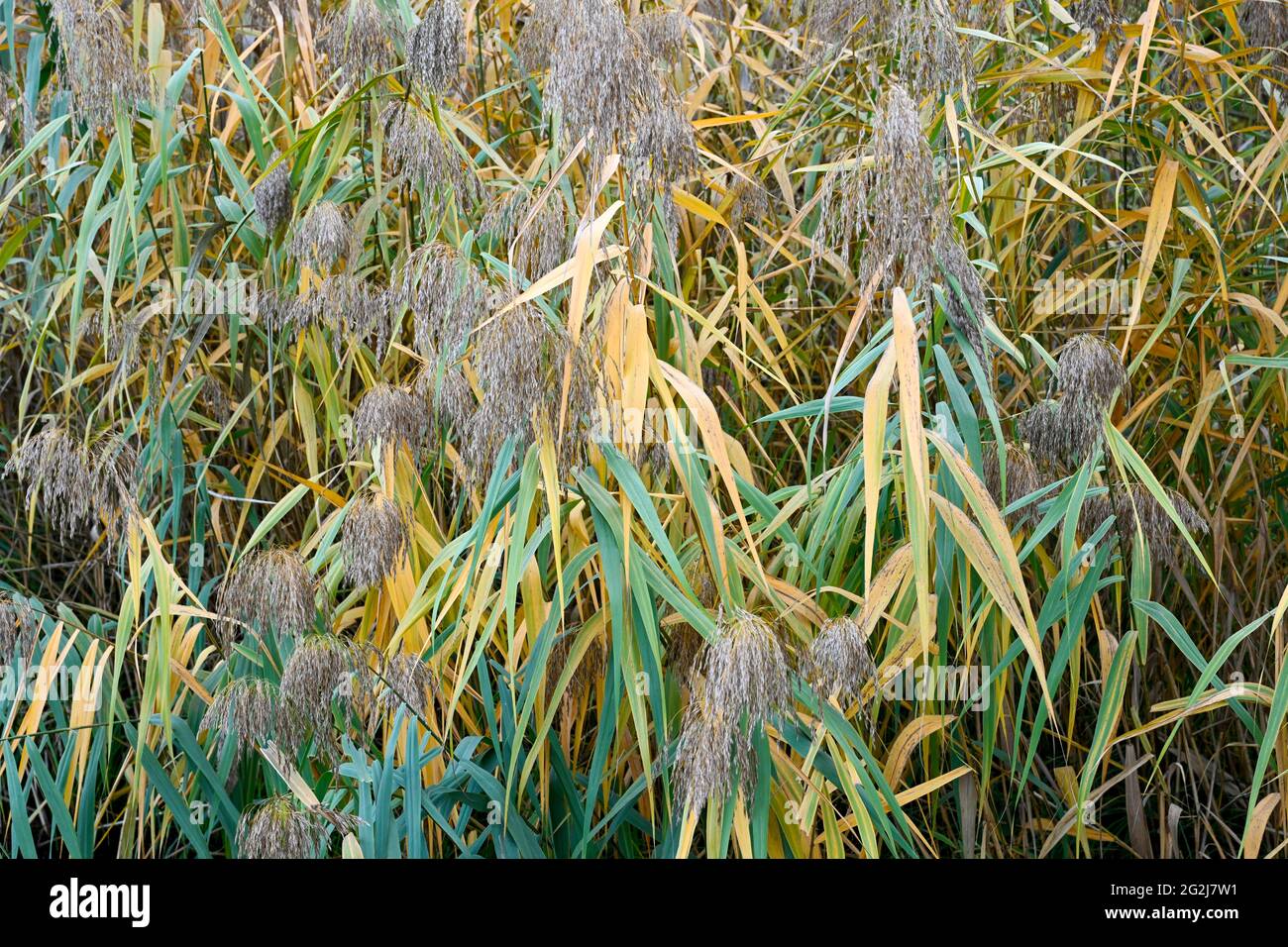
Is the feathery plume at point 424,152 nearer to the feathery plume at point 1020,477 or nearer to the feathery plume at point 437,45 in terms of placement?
the feathery plume at point 437,45

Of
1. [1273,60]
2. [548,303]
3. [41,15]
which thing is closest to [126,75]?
[41,15]

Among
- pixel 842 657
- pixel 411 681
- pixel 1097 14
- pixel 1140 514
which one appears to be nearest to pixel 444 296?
pixel 411 681

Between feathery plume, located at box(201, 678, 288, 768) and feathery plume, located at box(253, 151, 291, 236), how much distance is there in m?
0.48

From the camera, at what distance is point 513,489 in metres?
1.05

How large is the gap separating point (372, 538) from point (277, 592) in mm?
92

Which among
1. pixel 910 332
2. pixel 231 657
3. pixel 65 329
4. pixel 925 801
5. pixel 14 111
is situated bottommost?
pixel 925 801

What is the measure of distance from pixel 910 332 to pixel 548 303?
0.32m

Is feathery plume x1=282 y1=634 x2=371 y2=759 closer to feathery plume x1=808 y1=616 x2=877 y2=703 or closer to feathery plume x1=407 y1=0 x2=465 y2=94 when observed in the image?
feathery plume x1=808 y1=616 x2=877 y2=703

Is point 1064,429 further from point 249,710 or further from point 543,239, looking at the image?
point 249,710

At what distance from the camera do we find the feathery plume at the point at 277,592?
1.04 meters

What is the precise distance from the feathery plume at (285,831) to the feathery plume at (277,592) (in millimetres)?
149

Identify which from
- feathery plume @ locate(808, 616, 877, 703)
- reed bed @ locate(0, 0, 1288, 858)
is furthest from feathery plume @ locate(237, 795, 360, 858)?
feathery plume @ locate(808, 616, 877, 703)

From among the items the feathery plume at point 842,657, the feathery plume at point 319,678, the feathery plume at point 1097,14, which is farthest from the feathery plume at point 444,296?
the feathery plume at point 1097,14
